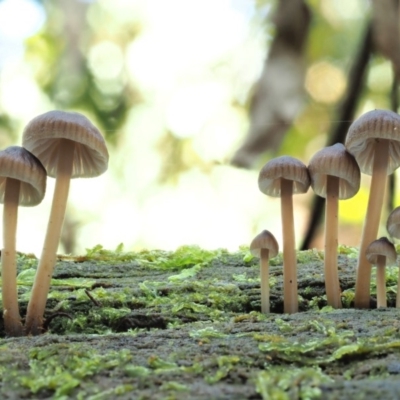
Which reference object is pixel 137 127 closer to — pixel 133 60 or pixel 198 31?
pixel 133 60

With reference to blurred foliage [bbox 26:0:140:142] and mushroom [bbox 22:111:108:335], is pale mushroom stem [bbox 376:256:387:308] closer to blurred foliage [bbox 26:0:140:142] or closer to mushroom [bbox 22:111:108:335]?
mushroom [bbox 22:111:108:335]

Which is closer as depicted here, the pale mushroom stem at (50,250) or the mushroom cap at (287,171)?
the pale mushroom stem at (50,250)

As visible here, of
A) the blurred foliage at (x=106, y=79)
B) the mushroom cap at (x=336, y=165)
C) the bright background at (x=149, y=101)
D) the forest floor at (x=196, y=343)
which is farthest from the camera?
the bright background at (x=149, y=101)

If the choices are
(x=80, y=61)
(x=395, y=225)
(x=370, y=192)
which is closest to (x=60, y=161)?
(x=370, y=192)

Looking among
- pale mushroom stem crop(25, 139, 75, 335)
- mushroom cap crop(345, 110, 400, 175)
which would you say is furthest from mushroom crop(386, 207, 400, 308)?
pale mushroom stem crop(25, 139, 75, 335)

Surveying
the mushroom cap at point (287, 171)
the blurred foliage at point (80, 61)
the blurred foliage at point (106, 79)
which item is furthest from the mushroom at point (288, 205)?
the blurred foliage at point (80, 61)

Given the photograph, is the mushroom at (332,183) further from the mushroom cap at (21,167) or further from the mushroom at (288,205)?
the mushroom cap at (21,167)

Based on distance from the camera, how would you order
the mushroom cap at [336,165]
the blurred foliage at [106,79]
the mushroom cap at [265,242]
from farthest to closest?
the blurred foliage at [106,79]
the mushroom cap at [265,242]
the mushroom cap at [336,165]
